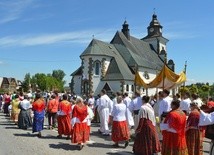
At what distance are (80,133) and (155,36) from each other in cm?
7116

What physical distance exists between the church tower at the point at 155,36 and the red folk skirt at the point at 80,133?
2777 inches

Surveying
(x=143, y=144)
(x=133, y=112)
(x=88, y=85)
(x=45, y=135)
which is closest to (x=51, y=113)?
(x=45, y=135)

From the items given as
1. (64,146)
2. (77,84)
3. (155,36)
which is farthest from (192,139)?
(155,36)

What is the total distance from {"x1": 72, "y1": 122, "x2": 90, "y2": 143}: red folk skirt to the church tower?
70525 millimetres

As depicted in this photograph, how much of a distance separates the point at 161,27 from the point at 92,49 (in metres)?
28.8

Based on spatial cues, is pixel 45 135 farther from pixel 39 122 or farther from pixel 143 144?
pixel 143 144

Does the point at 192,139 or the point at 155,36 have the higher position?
the point at 155,36

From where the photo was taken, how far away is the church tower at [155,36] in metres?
80.5

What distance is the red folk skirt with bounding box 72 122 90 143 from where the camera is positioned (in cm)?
1113

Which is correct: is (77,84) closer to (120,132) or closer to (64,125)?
(64,125)

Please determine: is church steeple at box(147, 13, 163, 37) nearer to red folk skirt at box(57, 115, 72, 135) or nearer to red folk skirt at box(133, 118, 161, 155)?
red folk skirt at box(57, 115, 72, 135)

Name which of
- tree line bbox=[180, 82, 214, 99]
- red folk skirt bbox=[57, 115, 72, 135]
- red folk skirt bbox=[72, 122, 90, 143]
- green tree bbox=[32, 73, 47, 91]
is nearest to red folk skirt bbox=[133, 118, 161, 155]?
red folk skirt bbox=[72, 122, 90, 143]

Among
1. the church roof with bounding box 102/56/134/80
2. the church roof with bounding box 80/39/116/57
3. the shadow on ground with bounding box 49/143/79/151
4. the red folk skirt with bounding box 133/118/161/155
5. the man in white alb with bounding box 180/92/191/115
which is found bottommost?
the shadow on ground with bounding box 49/143/79/151

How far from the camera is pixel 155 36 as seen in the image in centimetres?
8044
